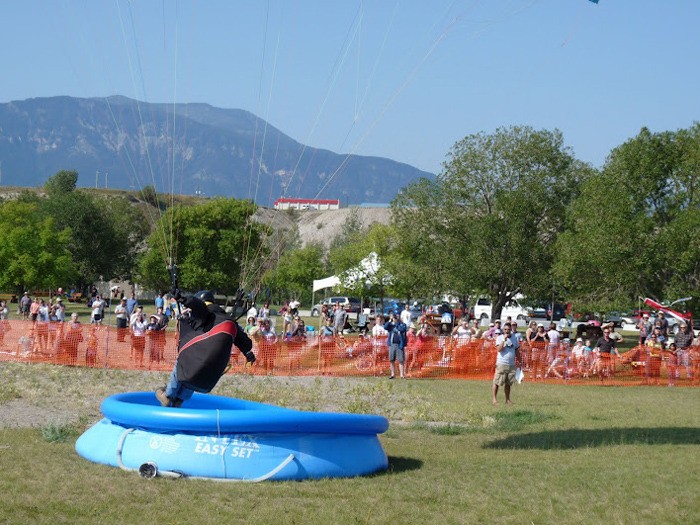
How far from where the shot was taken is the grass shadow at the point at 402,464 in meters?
10.4

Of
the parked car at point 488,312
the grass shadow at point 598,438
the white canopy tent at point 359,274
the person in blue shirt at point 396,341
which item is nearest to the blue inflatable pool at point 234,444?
the grass shadow at point 598,438

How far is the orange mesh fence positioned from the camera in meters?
23.1

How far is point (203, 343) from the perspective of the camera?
9875 millimetres

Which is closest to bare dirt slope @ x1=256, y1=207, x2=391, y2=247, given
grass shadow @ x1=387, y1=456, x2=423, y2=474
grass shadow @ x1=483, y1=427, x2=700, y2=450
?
grass shadow @ x1=483, y1=427, x2=700, y2=450

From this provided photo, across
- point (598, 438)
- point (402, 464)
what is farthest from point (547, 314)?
point (402, 464)

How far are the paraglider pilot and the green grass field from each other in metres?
1.20

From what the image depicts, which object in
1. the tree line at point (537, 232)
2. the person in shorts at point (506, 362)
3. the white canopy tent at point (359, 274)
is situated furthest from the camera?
the white canopy tent at point (359, 274)

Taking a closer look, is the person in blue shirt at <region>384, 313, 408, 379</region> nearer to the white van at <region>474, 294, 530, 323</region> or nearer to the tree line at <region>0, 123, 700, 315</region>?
the tree line at <region>0, 123, 700, 315</region>

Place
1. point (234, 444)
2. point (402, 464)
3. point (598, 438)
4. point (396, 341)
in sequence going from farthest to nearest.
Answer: point (396, 341) < point (598, 438) < point (402, 464) < point (234, 444)

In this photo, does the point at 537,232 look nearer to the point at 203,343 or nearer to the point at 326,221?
the point at 203,343

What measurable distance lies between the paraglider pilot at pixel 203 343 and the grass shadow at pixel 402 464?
7.35ft

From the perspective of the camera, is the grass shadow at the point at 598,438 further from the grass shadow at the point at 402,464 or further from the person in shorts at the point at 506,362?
the person in shorts at the point at 506,362

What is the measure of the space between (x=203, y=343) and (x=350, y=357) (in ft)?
47.9

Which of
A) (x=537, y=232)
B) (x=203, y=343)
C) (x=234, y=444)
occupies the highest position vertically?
(x=537, y=232)
